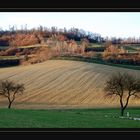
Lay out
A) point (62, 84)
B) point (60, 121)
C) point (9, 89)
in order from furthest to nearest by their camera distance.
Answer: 1. point (62, 84)
2. point (9, 89)
3. point (60, 121)

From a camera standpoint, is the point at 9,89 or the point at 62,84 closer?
the point at 9,89

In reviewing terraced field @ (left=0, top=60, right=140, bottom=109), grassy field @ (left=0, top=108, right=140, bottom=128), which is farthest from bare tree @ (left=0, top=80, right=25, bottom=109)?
grassy field @ (left=0, top=108, right=140, bottom=128)

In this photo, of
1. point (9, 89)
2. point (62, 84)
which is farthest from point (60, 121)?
point (62, 84)
